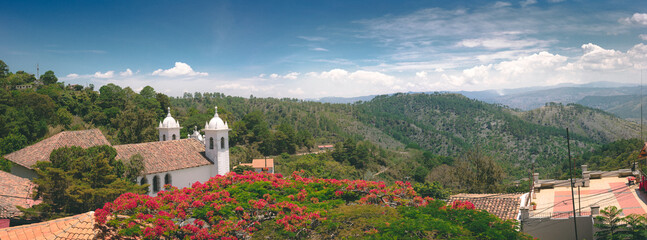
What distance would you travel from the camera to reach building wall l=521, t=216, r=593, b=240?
17.2 meters

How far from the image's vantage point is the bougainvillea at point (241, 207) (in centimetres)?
1250

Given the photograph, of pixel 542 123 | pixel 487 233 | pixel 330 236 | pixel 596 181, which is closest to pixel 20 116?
pixel 330 236

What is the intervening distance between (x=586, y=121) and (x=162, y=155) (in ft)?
457

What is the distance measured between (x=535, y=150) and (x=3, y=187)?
109 m

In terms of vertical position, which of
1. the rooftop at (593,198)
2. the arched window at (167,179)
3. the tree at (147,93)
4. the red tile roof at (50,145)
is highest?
the tree at (147,93)

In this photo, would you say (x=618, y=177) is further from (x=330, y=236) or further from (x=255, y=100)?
(x=255, y=100)

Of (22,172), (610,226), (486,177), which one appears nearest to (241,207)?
(610,226)

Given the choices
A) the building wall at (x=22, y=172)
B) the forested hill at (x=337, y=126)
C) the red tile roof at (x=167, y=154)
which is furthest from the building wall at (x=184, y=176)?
the forested hill at (x=337, y=126)

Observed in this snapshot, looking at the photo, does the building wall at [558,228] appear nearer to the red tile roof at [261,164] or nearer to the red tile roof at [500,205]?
the red tile roof at [500,205]

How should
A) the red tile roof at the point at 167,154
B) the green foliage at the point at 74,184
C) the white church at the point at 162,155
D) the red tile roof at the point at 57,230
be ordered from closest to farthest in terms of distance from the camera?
the red tile roof at the point at 57,230, the green foliage at the point at 74,184, the white church at the point at 162,155, the red tile roof at the point at 167,154

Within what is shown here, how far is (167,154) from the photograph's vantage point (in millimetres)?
28797

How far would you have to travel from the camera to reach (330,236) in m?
12.6

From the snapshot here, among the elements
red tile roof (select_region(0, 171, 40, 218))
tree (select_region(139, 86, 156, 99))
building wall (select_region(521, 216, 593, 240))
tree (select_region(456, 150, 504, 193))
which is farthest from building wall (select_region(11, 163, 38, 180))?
tree (select_region(139, 86, 156, 99))

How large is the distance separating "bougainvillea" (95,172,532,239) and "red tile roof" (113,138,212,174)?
1189cm
